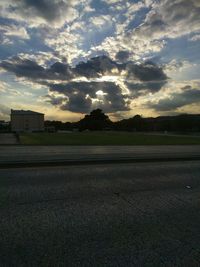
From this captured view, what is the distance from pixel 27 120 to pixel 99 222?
6599 inches

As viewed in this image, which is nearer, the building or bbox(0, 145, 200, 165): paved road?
bbox(0, 145, 200, 165): paved road

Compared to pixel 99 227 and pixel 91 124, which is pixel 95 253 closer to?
pixel 99 227

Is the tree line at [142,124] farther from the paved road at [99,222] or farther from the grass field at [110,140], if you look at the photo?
the paved road at [99,222]

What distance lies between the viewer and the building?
532 feet

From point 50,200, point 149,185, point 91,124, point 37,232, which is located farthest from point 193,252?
point 91,124

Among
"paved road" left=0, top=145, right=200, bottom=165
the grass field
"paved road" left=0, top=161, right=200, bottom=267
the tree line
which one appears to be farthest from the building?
"paved road" left=0, top=161, right=200, bottom=267

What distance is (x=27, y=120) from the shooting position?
545ft

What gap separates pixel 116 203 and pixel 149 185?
2.05 meters

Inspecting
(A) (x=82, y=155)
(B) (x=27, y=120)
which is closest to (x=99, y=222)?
(A) (x=82, y=155)

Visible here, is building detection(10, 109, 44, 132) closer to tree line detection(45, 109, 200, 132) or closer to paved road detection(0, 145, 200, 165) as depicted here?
tree line detection(45, 109, 200, 132)

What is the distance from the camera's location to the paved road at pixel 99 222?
3.42 meters

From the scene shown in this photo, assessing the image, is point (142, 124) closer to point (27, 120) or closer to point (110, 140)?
point (27, 120)

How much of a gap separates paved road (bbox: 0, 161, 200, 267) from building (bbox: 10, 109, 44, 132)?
158 meters

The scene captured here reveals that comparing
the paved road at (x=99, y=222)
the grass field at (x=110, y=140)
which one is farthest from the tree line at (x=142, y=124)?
the paved road at (x=99, y=222)
